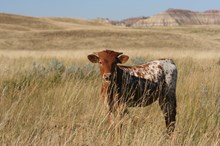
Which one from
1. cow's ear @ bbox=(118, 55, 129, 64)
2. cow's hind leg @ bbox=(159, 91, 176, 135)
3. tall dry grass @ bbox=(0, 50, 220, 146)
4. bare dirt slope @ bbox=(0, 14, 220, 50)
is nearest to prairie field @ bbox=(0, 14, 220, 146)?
tall dry grass @ bbox=(0, 50, 220, 146)

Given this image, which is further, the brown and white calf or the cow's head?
the brown and white calf

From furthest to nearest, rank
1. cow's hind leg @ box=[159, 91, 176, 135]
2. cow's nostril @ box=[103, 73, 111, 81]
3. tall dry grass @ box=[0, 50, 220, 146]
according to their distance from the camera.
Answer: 1. cow's hind leg @ box=[159, 91, 176, 135]
2. cow's nostril @ box=[103, 73, 111, 81]
3. tall dry grass @ box=[0, 50, 220, 146]

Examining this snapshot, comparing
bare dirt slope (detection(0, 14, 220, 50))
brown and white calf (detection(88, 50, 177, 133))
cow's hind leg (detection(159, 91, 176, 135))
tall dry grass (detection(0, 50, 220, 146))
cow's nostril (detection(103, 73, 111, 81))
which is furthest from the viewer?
bare dirt slope (detection(0, 14, 220, 50))

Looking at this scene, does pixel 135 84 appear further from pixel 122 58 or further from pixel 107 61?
pixel 107 61

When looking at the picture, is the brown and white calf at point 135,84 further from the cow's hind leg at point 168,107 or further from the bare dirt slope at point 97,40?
the bare dirt slope at point 97,40

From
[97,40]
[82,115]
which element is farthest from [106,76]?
[97,40]

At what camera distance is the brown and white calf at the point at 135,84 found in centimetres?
564

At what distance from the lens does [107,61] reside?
562 cm

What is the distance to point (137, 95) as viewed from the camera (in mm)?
6262

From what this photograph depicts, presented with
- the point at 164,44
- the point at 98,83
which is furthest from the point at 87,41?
the point at 98,83

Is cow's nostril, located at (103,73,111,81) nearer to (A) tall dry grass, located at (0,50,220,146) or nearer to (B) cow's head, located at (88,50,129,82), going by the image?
(B) cow's head, located at (88,50,129,82)

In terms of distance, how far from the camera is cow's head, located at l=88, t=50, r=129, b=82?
550cm

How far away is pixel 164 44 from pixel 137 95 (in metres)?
45.7

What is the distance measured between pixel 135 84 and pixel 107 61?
880mm
